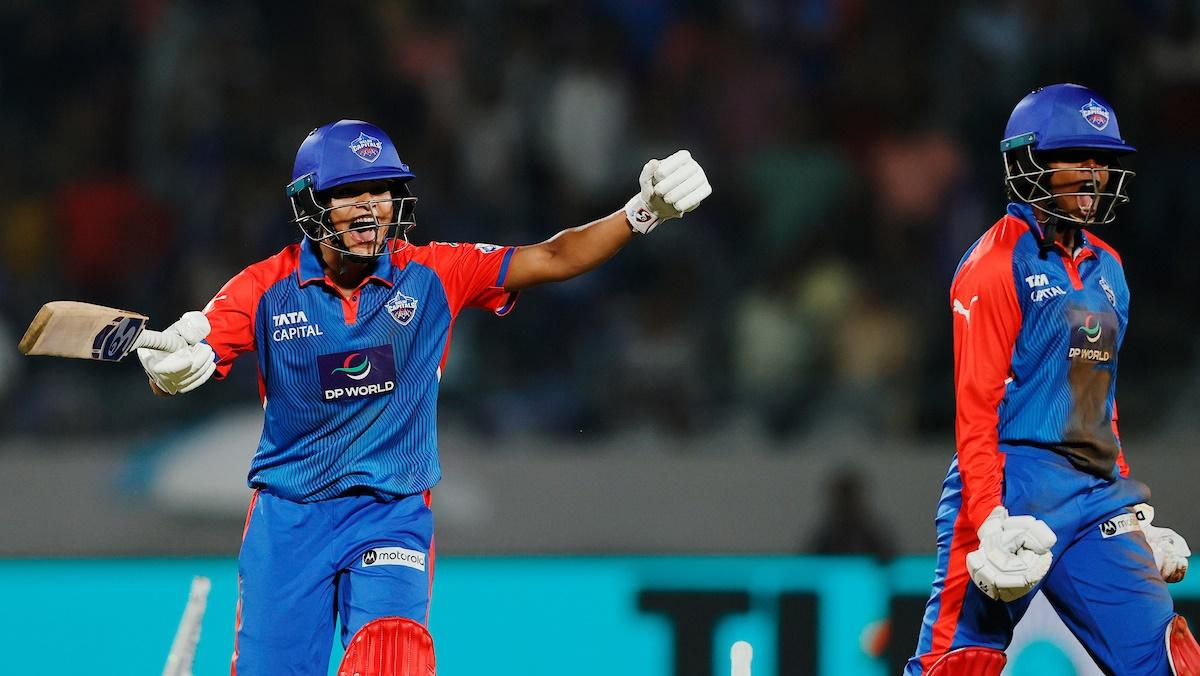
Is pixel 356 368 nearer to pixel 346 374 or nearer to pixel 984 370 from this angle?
pixel 346 374

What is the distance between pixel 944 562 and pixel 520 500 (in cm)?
336

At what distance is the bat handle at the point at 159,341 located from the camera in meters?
3.68

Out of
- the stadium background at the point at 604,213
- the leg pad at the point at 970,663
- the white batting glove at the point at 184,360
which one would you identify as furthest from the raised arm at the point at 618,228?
the stadium background at the point at 604,213

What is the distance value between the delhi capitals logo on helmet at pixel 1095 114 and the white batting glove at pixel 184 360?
2250mm

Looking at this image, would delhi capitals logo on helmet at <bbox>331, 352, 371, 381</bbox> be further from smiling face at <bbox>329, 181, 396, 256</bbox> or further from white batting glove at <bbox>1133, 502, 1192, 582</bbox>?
white batting glove at <bbox>1133, 502, 1192, 582</bbox>

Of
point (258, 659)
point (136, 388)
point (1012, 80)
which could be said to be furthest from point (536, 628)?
point (1012, 80)

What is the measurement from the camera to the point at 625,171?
8383mm

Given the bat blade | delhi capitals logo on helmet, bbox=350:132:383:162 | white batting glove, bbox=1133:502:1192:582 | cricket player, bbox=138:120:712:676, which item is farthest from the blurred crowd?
the bat blade

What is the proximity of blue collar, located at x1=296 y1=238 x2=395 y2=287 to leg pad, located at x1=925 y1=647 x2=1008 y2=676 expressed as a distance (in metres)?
1.68

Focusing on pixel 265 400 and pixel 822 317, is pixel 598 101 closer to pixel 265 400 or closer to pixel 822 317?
pixel 822 317

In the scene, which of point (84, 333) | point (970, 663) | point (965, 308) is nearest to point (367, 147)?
point (84, 333)

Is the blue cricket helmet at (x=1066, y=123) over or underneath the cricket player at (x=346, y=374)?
over

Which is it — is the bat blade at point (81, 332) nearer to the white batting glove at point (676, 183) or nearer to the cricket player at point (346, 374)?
the cricket player at point (346, 374)

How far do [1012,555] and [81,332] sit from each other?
216 cm
